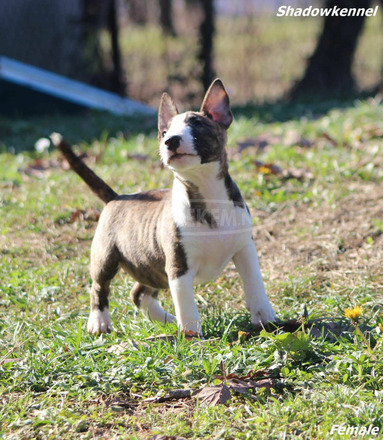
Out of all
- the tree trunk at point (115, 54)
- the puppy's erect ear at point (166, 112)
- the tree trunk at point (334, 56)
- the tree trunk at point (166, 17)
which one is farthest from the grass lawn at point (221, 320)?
the tree trunk at point (166, 17)

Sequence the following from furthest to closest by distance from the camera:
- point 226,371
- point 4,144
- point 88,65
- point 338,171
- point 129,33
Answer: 1. point 129,33
2. point 88,65
3. point 4,144
4. point 338,171
5. point 226,371

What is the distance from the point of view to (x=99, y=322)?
3.97 meters

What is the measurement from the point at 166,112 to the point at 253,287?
1.01 metres

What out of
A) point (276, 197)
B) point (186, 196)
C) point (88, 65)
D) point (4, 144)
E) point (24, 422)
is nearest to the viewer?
point (24, 422)

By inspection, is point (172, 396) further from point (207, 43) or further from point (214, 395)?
point (207, 43)

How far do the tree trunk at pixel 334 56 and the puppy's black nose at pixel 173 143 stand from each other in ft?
28.6

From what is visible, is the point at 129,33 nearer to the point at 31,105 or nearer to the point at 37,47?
the point at 37,47

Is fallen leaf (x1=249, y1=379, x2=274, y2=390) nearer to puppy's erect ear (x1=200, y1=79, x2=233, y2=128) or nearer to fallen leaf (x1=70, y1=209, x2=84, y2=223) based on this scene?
puppy's erect ear (x1=200, y1=79, x2=233, y2=128)

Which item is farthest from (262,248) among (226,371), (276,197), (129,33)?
(129,33)

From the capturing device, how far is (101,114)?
10516 mm

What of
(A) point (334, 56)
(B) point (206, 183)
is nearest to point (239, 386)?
(B) point (206, 183)

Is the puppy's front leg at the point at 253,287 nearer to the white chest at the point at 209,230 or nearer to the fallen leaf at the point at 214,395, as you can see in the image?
the white chest at the point at 209,230

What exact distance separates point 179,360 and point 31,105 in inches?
336

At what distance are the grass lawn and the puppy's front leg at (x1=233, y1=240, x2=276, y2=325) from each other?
4.4 inches
